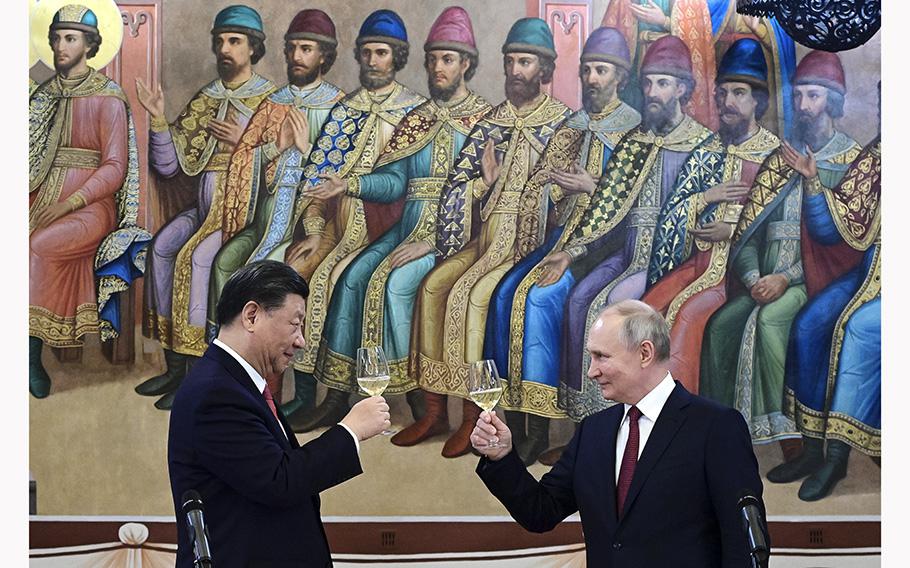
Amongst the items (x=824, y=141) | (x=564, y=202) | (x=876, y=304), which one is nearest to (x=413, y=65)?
(x=564, y=202)

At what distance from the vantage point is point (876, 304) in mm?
5793

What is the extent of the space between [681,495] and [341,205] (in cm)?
323

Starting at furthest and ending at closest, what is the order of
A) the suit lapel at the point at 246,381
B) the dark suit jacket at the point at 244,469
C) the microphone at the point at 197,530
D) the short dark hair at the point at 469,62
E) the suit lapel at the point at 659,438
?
the short dark hair at the point at 469,62, the suit lapel at the point at 659,438, the suit lapel at the point at 246,381, the dark suit jacket at the point at 244,469, the microphone at the point at 197,530

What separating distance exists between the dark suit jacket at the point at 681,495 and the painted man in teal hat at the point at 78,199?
3.51m

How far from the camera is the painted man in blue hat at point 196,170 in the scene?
5.82 metres

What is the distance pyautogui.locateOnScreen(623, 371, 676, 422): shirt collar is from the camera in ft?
10.4

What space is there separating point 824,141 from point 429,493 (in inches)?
110

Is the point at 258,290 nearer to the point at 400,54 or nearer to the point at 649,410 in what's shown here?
the point at 649,410

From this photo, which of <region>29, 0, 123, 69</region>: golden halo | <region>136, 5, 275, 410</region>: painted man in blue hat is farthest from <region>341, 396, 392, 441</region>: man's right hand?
<region>29, 0, 123, 69</region>: golden halo

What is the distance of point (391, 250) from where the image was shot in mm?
5832

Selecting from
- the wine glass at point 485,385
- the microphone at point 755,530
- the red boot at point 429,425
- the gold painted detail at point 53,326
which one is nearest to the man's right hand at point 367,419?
the wine glass at point 485,385

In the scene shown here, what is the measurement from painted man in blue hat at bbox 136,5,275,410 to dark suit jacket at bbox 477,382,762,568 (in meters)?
3.22

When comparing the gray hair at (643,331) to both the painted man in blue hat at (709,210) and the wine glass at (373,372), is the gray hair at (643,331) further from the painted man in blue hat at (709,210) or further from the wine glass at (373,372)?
the painted man in blue hat at (709,210)

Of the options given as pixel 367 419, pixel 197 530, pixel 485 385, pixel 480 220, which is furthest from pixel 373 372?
pixel 480 220
